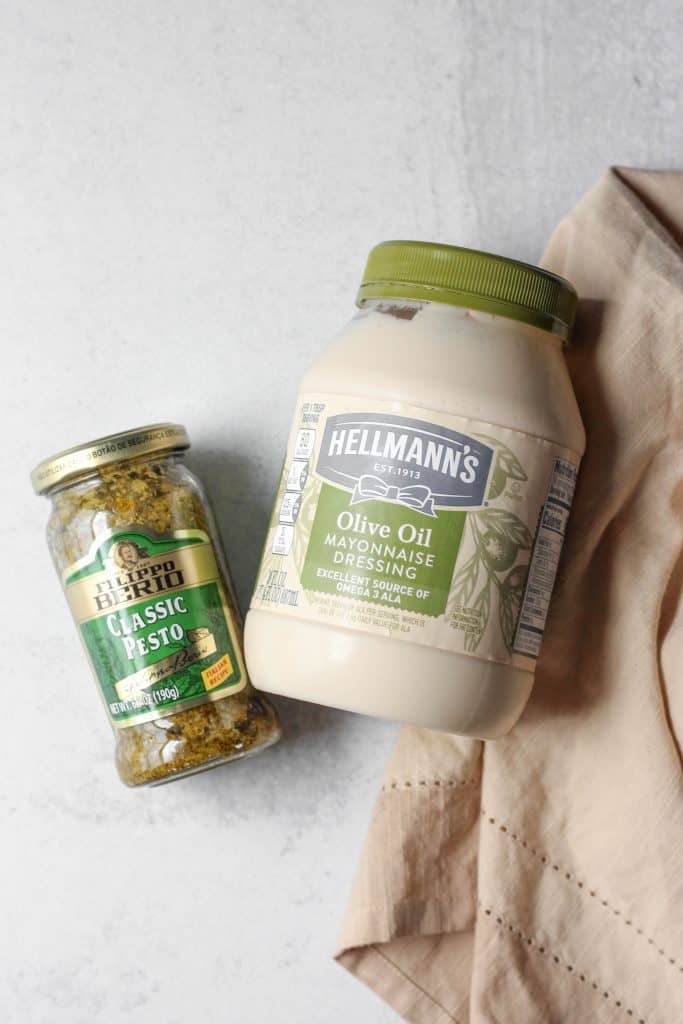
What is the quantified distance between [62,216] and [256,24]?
0.94ft

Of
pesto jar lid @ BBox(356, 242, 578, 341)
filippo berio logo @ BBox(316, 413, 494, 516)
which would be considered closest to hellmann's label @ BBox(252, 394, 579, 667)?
filippo berio logo @ BBox(316, 413, 494, 516)

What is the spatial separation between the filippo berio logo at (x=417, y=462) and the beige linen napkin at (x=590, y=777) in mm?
199

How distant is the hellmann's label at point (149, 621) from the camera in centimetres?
92

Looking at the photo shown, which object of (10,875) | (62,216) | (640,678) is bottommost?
(10,875)

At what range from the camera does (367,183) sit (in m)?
1.07

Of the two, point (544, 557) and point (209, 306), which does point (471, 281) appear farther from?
point (209, 306)

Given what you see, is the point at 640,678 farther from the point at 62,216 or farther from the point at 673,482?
the point at 62,216

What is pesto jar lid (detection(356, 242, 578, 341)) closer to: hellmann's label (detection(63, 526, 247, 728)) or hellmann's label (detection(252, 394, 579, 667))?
hellmann's label (detection(252, 394, 579, 667))

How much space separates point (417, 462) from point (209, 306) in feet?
1.23

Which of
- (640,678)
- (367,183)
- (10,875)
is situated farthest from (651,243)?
(10,875)

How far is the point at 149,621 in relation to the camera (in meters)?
0.92

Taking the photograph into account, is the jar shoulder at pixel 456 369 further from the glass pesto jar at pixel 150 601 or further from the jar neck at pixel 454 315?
the glass pesto jar at pixel 150 601

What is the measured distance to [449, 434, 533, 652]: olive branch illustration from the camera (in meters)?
0.83

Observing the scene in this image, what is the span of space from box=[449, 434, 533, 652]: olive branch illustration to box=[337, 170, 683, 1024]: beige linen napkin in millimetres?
151
